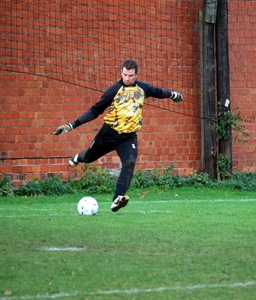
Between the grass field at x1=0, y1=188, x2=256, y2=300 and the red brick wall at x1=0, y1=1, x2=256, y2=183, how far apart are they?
122 inches

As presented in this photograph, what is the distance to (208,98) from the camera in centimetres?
1642

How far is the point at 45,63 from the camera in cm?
1591

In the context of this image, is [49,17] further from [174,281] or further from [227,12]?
[174,281]

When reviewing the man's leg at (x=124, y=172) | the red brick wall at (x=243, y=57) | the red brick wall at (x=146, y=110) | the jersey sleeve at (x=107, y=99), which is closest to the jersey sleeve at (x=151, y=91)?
the jersey sleeve at (x=107, y=99)

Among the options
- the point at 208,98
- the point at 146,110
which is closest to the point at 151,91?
the point at 146,110

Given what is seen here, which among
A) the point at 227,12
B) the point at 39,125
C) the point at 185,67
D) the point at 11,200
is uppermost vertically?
the point at 227,12

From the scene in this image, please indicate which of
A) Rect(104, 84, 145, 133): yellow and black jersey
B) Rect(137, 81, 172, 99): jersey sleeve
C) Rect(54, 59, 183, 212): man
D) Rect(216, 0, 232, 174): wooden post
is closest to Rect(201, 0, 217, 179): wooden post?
Rect(216, 0, 232, 174): wooden post

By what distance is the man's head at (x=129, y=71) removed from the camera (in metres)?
10.7

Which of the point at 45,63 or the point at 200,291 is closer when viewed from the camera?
the point at 200,291

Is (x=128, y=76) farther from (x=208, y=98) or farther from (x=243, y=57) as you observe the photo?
(x=243, y=57)

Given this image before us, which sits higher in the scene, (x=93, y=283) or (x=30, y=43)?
(x=30, y=43)

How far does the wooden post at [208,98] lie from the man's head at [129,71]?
224 inches

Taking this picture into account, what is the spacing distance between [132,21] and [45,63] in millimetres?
1909

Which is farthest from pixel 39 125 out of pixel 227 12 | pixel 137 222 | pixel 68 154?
pixel 137 222
